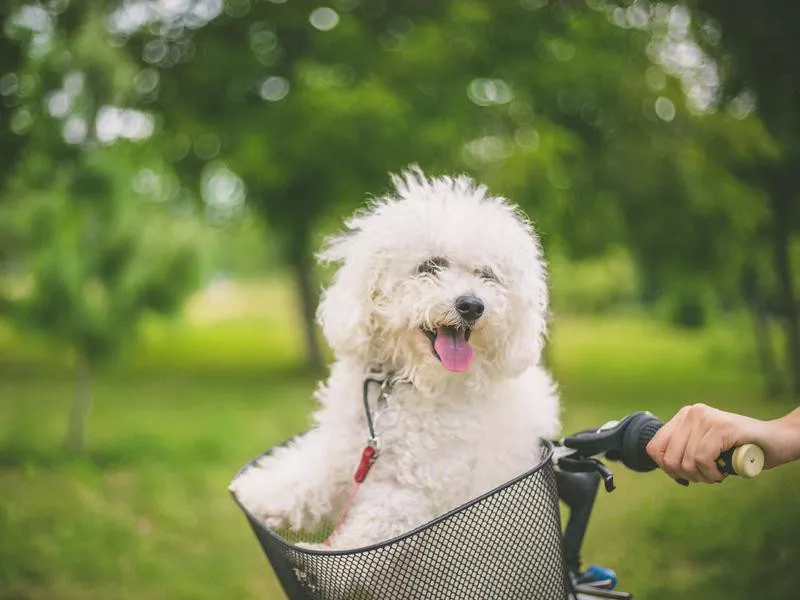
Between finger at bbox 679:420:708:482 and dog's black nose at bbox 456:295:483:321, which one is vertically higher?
dog's black nose at bbox 456:295:483:321

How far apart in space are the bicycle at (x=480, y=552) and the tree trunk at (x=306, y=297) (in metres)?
11.1

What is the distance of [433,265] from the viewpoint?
6.57ft

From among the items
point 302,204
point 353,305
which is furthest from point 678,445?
point 302,204

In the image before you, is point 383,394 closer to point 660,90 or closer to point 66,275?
point 66,275

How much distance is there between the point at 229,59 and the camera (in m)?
10.9

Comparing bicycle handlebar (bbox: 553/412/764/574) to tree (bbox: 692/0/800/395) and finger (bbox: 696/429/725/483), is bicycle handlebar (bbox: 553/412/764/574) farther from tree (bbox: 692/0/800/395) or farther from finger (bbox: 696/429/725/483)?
tree (bbox: 692/0/800/395)

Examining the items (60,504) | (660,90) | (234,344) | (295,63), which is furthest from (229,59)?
(234,344)

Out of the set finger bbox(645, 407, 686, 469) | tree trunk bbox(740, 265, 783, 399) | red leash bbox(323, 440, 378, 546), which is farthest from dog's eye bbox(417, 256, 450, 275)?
tree trunk bbox(740, 265, 783, 399)

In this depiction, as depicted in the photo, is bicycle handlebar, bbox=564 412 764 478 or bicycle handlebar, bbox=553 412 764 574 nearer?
bicycle handlebar, bbox=553 412 764 574

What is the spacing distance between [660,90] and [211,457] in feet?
22.1

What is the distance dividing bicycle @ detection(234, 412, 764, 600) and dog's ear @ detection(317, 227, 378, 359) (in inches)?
22.6

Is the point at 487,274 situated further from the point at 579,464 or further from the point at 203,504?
the point at 203,504

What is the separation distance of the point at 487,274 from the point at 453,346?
0.23m

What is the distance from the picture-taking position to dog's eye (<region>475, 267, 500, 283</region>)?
1998 mm
